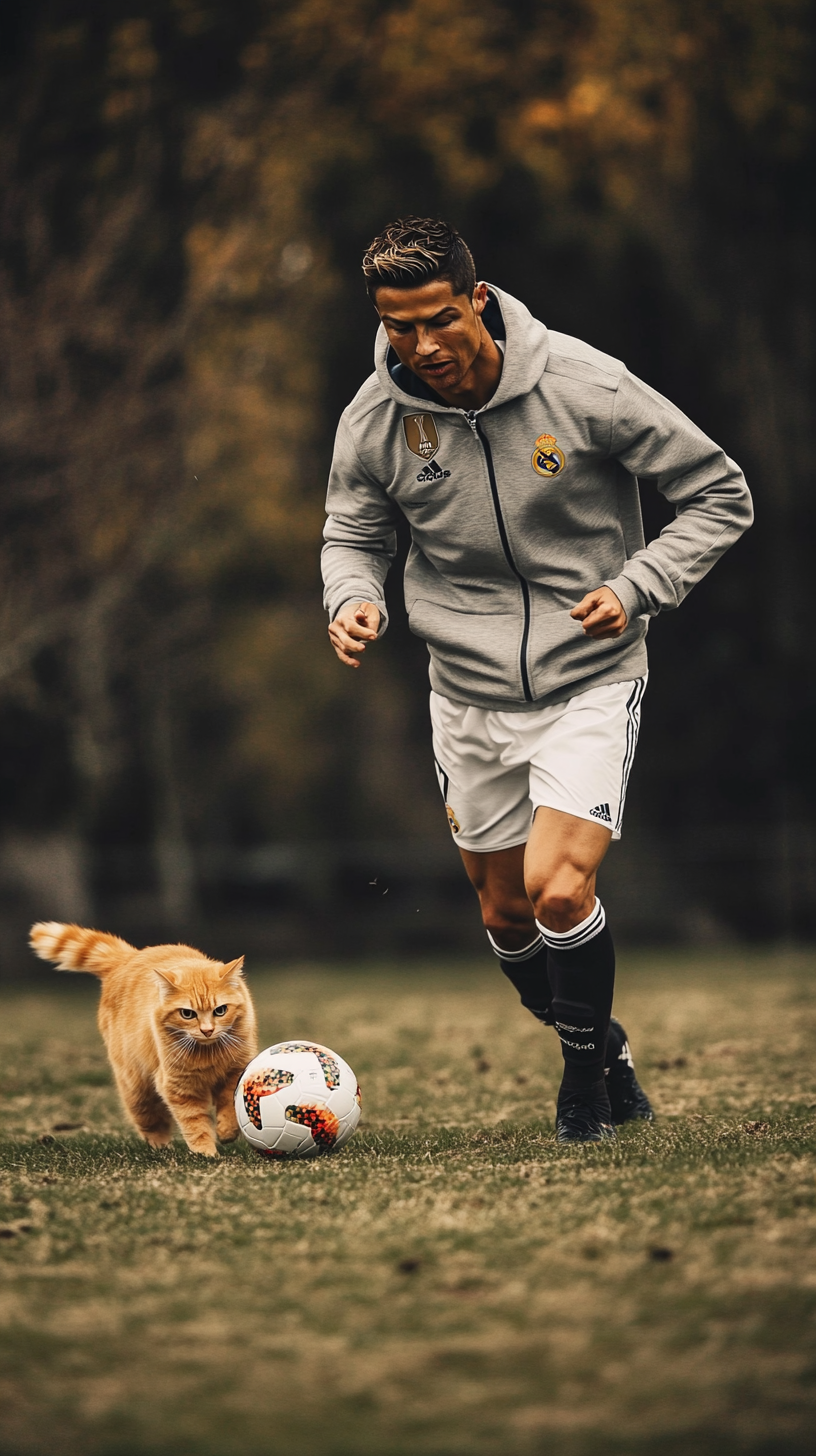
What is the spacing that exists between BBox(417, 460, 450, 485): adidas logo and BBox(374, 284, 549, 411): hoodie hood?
0.18 m

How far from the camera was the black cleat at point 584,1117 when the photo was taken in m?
4.55

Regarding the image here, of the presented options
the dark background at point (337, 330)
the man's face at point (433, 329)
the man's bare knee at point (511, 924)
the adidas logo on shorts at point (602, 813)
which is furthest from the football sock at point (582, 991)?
the dark background at point (337, 330)

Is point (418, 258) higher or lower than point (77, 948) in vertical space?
higher

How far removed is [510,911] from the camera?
5.01 meters

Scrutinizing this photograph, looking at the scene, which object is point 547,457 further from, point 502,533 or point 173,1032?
point 173,1032

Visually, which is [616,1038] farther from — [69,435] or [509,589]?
[69,435]

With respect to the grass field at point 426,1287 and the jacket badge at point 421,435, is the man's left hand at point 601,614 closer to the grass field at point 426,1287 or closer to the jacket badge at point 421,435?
the jacket badge at point 421,435

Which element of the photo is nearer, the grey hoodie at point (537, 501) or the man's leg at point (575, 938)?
the man's leg at point (575, 938)

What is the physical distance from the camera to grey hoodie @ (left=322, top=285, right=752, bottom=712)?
4605mm

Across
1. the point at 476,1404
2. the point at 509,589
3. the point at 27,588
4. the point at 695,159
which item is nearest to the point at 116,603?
the point at 27,588

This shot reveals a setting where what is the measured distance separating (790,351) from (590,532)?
38.8 feet

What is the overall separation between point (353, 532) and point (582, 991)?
1652mm

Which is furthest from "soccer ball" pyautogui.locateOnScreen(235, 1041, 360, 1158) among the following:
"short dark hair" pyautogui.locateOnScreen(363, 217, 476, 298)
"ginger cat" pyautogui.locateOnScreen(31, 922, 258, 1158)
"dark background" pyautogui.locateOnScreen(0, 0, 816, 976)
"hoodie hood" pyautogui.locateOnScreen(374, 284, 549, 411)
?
"dark background" pyautogui.locateOnScreen(0, 0, 816, 976)

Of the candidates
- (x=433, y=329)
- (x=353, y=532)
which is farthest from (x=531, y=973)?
(x=433, y=329)
